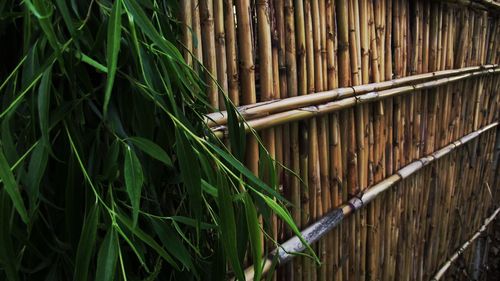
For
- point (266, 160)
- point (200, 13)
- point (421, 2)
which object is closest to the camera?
point (266, 160)

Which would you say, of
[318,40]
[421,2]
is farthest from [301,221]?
[421,2]

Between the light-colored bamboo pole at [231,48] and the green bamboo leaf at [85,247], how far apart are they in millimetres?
597

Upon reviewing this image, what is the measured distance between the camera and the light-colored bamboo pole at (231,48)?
1.02 m

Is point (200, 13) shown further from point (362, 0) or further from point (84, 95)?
point (362, 0)

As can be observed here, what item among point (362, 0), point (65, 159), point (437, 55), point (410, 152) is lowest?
point (410, 152)

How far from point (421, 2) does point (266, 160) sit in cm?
141

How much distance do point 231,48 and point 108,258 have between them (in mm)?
665

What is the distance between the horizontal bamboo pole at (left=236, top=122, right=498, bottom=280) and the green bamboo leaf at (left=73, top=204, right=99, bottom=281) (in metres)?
0.53

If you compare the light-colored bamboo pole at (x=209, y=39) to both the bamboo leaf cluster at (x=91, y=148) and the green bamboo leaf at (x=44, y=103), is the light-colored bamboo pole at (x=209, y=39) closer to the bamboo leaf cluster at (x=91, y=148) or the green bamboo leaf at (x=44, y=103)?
the bamboo leaf cluster at (x=91, y=148)

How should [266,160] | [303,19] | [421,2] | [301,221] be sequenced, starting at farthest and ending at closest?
1. [421,2]
2. [301,221]
3. [303,19]
4. [266,160]

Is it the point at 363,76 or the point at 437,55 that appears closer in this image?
the point at 363,76

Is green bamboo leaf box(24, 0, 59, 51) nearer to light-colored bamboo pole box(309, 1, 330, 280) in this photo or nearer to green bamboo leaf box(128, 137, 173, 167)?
green bamboo leaf box(128, 137, 173, 167)

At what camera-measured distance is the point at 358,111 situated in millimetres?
1532

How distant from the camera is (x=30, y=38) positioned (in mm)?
518
